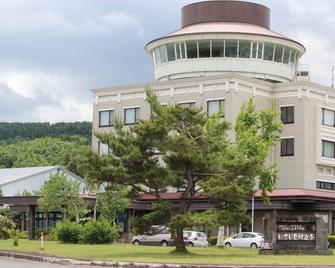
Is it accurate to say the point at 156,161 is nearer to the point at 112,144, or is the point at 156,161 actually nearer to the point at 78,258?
the point at 112,144

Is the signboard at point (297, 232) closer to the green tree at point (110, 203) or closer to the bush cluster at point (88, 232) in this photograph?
the bush cluster at point (88, 232)

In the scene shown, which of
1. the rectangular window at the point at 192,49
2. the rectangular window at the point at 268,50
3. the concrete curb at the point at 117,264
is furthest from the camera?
the rectangular window at the point at 268,50

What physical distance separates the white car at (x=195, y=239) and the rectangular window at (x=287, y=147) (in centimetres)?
1781

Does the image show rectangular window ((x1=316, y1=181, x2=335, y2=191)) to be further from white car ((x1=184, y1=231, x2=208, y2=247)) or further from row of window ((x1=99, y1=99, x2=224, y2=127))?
white car ((x1=184, y1=231, x2=208, y2=247))

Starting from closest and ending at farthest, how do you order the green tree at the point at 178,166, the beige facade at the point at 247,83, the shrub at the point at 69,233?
the green tree at the point at 178,166, the shrub at the point at 69,233, the beige facade at the point at 247,83

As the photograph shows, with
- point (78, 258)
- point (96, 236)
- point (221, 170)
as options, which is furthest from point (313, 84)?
point (78, 258)

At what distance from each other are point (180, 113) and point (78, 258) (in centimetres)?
848

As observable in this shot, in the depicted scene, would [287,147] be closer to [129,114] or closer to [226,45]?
[226,45]

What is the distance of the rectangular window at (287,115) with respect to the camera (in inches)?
2670

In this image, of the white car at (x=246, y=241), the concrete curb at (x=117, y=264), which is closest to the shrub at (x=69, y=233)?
the white car at (x=246, y=241)

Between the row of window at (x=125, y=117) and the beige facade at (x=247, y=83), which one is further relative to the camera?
the row of window at (x=125, y=117)

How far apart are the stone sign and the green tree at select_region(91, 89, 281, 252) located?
2206 mm

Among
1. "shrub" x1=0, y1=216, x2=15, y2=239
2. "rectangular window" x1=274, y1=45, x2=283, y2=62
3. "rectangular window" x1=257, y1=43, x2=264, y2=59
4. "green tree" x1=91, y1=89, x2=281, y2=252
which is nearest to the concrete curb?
"green tree" x1=91, y1=89, x2=281, y2=252

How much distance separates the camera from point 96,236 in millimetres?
50688
